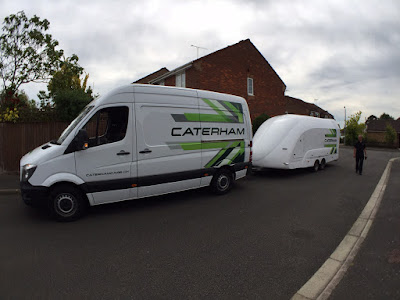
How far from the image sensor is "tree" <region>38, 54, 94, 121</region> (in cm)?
1028

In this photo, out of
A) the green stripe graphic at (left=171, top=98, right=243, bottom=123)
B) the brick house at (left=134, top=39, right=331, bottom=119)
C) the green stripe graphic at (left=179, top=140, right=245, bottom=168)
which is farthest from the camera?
the brick house at (left=134, top=39, right=331, bottom=119)

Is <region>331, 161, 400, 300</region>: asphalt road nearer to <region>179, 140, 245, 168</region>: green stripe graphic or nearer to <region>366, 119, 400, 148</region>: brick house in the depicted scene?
<region>179, 140, 245, 168</region>: green stripe graphic

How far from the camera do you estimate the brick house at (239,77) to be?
66.0 feet

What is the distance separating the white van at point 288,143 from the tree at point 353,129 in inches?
1584

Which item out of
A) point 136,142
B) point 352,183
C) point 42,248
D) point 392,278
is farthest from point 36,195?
point 352,183

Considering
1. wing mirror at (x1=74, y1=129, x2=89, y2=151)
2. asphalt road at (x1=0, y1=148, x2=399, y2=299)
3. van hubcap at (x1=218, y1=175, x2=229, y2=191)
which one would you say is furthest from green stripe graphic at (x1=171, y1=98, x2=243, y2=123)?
asphalt road at (x1=0, y1=148, x2=399, y2=299)

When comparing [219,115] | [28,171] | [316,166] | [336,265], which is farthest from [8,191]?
[316,166]

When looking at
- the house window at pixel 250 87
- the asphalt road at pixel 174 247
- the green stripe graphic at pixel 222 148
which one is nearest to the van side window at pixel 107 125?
the green stripe graphic at pixel 222 148

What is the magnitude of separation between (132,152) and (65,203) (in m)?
1.55

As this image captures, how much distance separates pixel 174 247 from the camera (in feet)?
12.3

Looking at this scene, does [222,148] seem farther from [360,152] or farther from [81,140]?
[360,152]

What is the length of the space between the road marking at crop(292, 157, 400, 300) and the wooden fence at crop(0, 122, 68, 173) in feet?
31.8

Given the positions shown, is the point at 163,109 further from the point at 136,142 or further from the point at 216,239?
the point at 216,239

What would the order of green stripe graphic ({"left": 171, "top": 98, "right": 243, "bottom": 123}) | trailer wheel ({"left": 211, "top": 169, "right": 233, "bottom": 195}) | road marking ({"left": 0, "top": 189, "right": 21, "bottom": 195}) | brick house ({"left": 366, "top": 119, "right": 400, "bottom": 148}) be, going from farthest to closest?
brick house ({"left": 366, "top": 119, "right": 400, "bottom": 148})
road marking ({"left": 0, "top": 189, "right": 21, "bottom": 195})
trailer wheel ({"left": 211, "top": 169, "right": 233, "bottom": 195})
green stripe graphic ({"left": 171, "top": 98, "right": 243, "bottom": 123})
